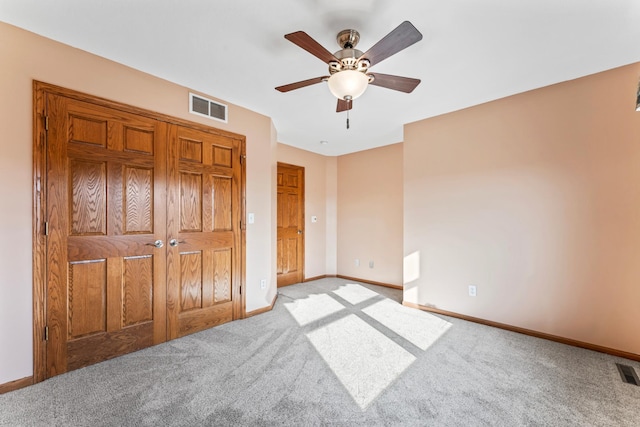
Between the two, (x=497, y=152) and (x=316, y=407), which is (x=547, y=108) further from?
(x=316, y=407)

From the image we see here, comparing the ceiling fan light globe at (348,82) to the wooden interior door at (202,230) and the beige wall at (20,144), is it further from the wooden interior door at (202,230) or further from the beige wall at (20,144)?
the beige wall at (20,144)

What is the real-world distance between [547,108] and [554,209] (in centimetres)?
103

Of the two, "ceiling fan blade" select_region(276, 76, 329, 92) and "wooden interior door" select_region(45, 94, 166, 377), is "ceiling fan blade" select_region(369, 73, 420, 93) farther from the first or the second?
"wooden interior door" select_region(45, 94, 166, 377)

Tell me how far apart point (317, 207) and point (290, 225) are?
0.73 m

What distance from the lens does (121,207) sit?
2342 mm

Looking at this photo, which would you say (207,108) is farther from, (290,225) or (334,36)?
(290,225)

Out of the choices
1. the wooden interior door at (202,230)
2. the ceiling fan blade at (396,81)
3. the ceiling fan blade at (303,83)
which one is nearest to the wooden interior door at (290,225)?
the wooden interior door at (202,230)

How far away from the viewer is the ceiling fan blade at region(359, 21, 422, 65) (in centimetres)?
143

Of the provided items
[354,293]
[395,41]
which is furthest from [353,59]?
[354,293]

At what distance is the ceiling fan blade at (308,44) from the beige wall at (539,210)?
227cm

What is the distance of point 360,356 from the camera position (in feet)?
7.64

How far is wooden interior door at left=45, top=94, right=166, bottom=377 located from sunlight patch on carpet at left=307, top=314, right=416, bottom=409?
164cm

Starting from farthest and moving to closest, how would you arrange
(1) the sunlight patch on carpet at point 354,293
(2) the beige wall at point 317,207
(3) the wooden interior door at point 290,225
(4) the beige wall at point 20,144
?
(2) the beige wall at point 317,207, (3) the wooden interior door at point 290,225, (1) the sunlight patch on carpet at point 354,293, (4) the beige wall at point 20,144

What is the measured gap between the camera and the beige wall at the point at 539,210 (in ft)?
7.67
